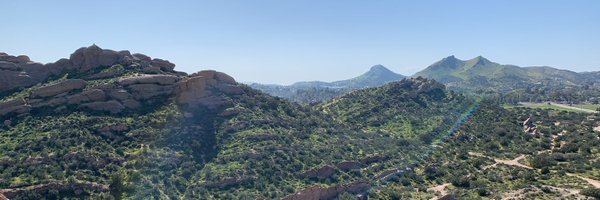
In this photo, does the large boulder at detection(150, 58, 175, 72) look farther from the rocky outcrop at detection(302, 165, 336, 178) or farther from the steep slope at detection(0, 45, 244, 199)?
the rocky outcrop at detection(302, 165, 336, 178)

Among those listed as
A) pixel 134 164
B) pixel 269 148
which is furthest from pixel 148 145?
pixel 269 148

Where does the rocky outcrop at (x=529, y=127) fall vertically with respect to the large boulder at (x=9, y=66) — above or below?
below

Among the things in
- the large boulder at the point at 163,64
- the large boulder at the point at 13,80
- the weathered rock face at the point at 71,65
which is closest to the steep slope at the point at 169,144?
the weathered rock face at the point at 71,65

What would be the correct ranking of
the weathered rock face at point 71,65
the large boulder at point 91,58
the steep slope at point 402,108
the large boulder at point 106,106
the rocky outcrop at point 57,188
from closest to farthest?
the rocky outcrop at point 57,188 < the large boulder at point 106,106 < the weathered rock face at point 71,65 < the large boulder at point 91,58 < the steep slope at point 402,108

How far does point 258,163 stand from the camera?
79375 millimetres

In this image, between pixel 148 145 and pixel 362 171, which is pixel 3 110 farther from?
pixel 362 171

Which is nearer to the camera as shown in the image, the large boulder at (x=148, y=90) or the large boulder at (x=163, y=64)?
the large boulder at (x=148, y=90)

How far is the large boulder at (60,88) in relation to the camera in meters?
82.6

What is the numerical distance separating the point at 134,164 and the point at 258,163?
20.9m

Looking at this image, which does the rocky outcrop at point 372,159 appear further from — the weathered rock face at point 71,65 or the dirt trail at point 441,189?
the weathered rock face at point 71,65

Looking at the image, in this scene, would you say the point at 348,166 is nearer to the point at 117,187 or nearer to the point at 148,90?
the point at 117,187

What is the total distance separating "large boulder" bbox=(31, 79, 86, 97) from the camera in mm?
82625

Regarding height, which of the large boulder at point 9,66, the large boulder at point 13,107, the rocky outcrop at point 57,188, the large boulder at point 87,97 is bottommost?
the rocky outcrop at point 57,188

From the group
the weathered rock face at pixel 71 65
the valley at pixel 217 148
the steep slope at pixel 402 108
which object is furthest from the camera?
the steep slope at pixel 402 108
